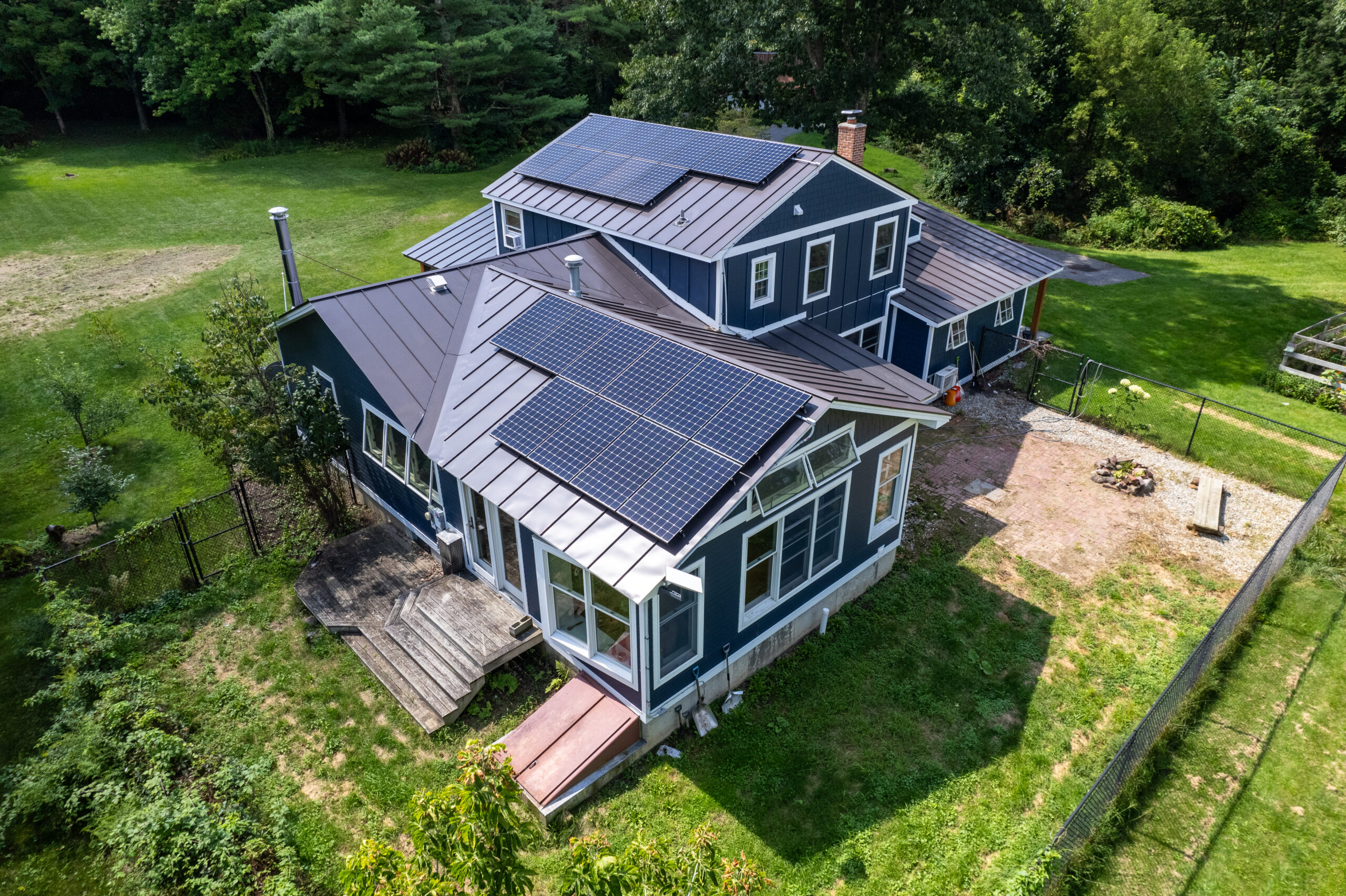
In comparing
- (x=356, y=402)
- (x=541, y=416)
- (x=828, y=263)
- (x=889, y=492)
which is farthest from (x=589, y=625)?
(x=828, y=263)

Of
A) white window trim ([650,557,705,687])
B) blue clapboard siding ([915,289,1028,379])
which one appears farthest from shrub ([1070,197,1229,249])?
white window trim ([650,557,705,687])

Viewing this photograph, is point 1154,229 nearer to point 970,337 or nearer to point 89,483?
point 970,337

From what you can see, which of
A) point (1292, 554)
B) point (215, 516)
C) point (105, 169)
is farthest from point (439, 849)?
point (105, 169)

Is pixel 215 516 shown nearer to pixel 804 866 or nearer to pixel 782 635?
pixel 782 635

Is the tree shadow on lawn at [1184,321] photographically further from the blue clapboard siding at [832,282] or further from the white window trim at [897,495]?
the white window trim at [897,495]

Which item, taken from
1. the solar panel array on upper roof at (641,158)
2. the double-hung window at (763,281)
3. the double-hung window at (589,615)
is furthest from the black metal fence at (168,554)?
the double-hung window at (763,281)
